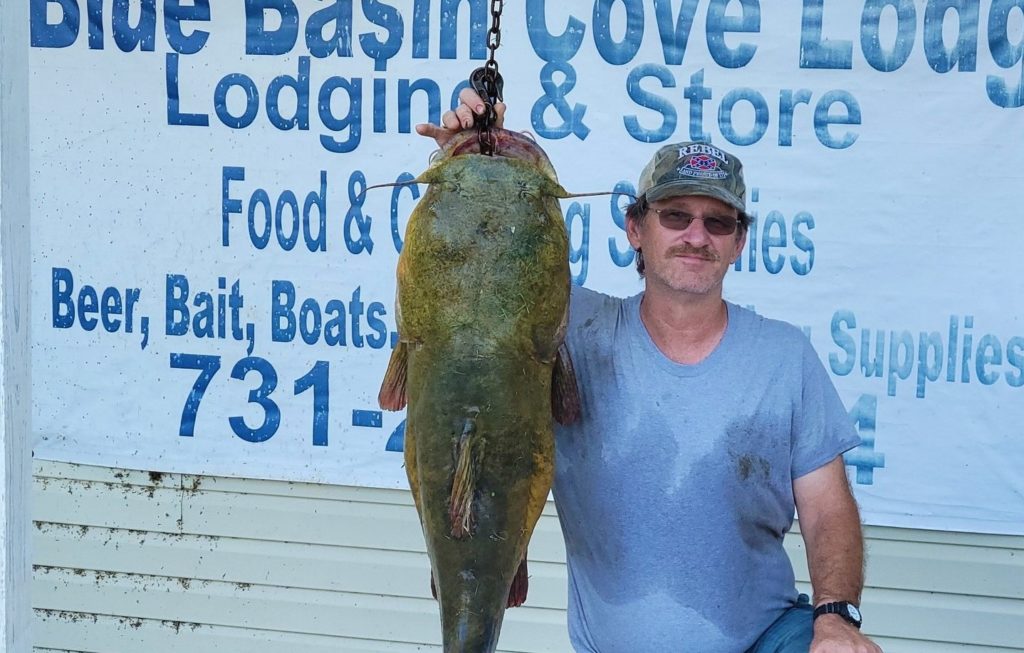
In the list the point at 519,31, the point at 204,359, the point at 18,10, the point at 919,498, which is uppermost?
the point at 519,31

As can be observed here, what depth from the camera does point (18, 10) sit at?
2.23 meters

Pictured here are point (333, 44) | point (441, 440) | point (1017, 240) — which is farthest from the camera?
point (333, 44)

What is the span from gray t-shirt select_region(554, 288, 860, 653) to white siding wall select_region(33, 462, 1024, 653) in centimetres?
166

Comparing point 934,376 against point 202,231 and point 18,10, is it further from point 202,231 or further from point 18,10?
point 18,10

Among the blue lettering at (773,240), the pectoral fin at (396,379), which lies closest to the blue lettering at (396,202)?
the blue lettering at (773,240)

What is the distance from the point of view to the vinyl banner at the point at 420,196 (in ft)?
13.1

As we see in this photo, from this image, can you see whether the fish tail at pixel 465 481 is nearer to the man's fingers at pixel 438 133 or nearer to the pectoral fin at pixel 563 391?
the pectoral fin at pixel 563 391

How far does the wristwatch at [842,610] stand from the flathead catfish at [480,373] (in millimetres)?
779

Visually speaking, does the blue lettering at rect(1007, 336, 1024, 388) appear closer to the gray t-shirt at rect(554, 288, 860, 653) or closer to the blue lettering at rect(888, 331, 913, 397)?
the blue lettering at rect(888, 331, 913, 397)

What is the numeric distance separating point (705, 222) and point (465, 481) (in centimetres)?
99

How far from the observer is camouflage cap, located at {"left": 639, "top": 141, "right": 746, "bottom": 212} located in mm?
2699

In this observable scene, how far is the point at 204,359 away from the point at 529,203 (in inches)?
100

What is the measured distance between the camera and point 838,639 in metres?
2.44

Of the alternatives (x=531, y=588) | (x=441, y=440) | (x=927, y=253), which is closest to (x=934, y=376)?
(x=927, y=253)
